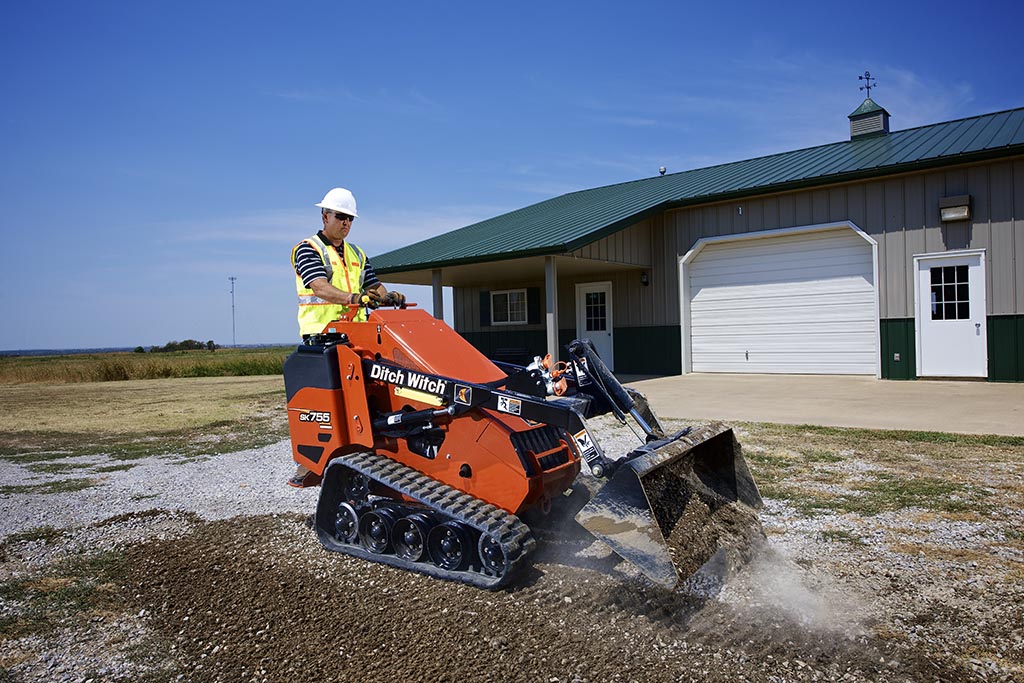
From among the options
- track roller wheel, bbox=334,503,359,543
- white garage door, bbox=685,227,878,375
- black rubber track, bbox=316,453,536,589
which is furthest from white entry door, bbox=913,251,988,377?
track roller wheel, bbox=334,503,359,543

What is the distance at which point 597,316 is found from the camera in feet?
55.5

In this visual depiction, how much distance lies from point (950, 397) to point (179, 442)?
10565 millimetres

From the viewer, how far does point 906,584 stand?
3398 millimetres

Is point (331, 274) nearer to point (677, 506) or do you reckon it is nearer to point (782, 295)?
point (677, 506)

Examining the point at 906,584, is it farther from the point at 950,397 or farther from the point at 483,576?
the point at 950,397

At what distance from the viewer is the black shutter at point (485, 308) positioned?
19.1 meters

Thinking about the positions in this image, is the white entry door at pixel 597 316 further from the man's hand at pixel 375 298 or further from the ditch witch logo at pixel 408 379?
the ditch witch logo at pixel 408 379

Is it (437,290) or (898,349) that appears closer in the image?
(898,349)

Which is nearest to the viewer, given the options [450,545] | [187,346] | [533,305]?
[450,545]

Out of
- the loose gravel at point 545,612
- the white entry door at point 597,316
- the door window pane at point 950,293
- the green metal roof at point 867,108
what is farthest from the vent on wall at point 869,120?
the loose gravel at point 545,612

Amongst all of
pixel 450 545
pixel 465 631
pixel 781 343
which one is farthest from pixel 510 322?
pixel 465 631

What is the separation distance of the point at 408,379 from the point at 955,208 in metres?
11.2

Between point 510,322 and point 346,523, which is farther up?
point 510,322

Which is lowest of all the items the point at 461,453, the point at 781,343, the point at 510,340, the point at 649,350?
the point at 461,453
